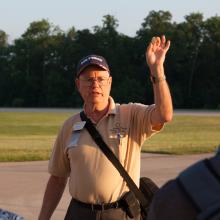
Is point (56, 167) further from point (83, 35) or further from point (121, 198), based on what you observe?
point (83, 35)

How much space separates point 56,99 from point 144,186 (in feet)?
251

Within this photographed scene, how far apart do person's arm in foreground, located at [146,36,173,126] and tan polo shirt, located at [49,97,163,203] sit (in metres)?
0.09

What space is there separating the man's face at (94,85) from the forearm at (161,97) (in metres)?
0.39

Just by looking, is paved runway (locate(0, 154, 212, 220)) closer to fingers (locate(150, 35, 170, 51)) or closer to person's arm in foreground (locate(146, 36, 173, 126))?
person's arm in foreground (locate(146, 36, 173, 126))

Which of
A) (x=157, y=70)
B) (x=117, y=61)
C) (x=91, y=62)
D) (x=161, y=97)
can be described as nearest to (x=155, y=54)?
(x=157, y=70)

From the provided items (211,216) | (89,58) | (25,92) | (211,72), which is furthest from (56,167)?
(25,92)

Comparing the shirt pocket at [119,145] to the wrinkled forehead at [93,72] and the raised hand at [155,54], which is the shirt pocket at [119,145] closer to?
the wrinkled forehead at [93,72]

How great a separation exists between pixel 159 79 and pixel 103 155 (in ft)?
1.65

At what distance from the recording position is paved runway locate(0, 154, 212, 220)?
863 centimetres

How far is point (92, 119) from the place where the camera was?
139 inches

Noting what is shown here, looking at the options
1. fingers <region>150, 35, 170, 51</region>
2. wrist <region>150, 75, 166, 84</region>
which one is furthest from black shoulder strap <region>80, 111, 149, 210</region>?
fingers <region>150, 35, 170, 51</region>

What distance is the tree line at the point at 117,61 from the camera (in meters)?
74.4

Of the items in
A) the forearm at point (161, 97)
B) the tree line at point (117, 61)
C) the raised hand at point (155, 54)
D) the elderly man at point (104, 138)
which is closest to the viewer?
the raised hand at point (155, 54)

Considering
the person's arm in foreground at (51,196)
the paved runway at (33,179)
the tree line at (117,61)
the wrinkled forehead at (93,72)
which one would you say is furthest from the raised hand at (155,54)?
the tree line at (117,61)
